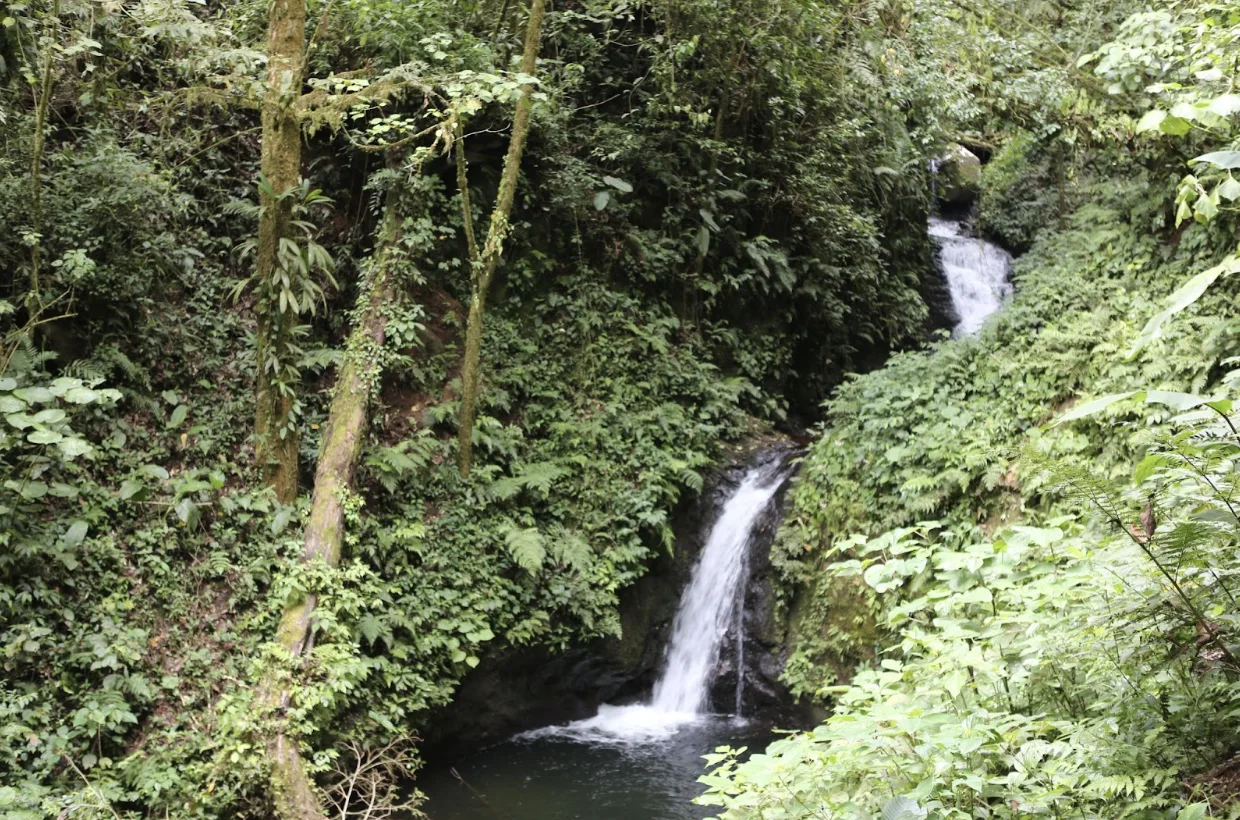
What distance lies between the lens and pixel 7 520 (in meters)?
6.06

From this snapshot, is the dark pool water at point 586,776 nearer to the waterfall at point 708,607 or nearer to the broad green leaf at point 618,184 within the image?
the waterfall at point 708,607

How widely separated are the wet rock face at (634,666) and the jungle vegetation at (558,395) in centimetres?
37

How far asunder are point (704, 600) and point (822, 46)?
8143mm

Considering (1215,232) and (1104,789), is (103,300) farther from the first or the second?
(1215,232)

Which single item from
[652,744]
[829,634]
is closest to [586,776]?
[652,744]

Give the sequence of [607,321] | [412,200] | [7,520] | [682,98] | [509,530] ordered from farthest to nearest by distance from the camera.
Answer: [682,98] < [607,321] < [412,200] < [509,530] < [7,520]

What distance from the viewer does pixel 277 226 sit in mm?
7250

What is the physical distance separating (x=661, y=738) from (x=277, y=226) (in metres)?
6.07

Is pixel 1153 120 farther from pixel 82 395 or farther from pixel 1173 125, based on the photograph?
pixel 82 395

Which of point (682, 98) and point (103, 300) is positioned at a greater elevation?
point (682, 98)

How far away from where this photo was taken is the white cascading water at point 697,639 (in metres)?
8.63

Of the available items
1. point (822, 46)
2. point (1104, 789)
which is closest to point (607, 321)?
point (822, 46)

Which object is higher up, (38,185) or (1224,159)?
(38,185)

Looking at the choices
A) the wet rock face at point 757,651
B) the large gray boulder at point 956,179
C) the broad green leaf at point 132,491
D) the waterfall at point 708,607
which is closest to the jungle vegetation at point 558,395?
the broad green leaf at point 132,491
